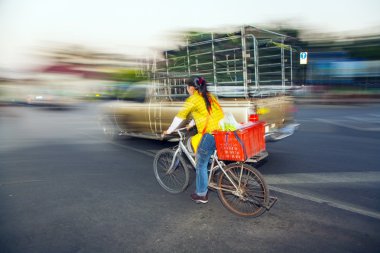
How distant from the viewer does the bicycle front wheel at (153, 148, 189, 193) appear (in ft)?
15.3

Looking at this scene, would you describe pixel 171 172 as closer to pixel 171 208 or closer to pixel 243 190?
pixel 171 208

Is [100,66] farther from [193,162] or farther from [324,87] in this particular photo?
[193,162]

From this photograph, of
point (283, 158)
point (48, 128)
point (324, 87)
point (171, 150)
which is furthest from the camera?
point (324, 87)

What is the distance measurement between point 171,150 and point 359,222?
265 centimetres

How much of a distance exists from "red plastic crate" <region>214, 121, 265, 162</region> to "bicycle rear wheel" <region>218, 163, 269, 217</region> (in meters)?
0.18

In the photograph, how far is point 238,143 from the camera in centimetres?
362

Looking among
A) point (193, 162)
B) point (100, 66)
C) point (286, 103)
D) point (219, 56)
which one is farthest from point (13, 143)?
point (100, 66)

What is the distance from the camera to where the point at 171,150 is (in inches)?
186

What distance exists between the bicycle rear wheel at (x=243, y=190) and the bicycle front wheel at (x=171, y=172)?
2.44ft

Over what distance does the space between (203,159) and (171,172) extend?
861 millimetres

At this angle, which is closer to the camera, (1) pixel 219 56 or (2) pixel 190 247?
(2) pixel 190 247

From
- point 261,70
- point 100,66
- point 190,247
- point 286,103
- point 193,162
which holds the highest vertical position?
point 100,66

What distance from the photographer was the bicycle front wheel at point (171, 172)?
183 inches

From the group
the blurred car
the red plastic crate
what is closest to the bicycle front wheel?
the red plastic crate
